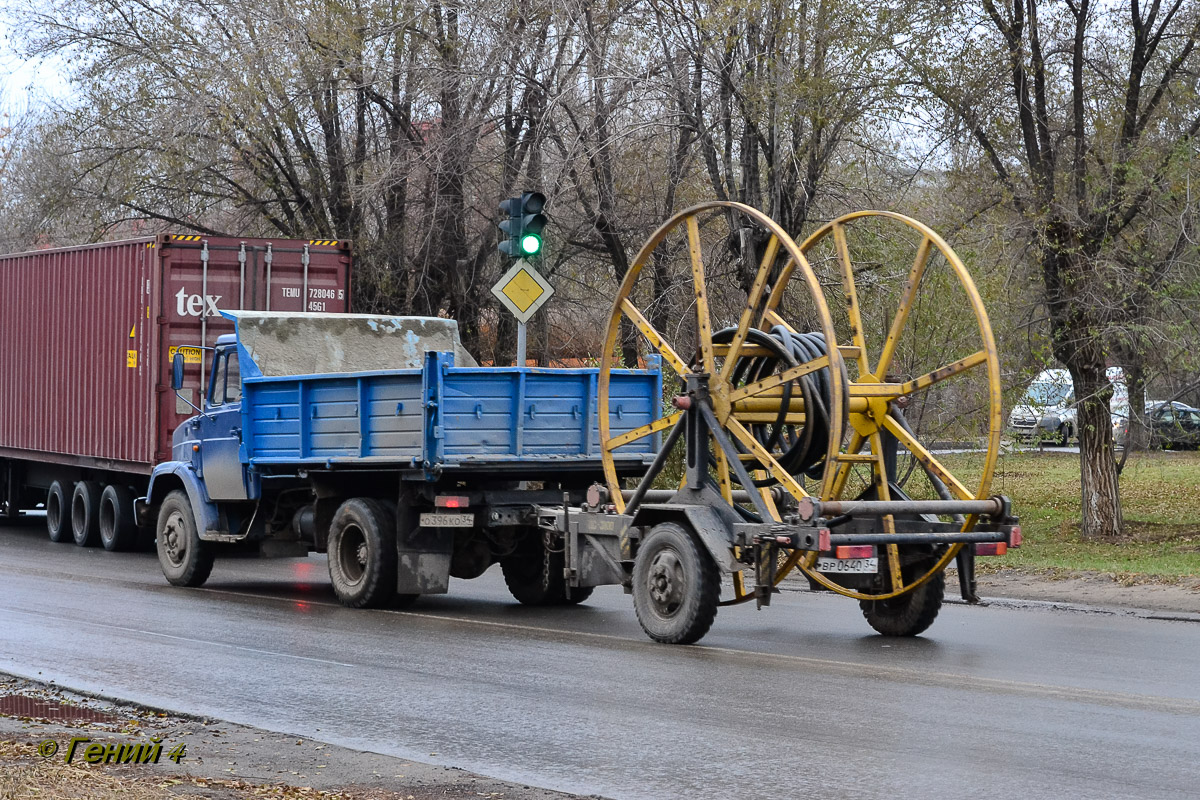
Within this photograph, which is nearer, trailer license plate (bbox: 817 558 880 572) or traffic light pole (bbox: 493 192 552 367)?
trailer license plate (bbox: 817 558 880 572)

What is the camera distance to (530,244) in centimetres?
1630

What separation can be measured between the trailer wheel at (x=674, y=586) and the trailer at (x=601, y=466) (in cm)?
2

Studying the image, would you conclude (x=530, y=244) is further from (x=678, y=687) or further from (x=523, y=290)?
(x=678, y=687)

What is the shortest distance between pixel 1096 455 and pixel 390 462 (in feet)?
36.8

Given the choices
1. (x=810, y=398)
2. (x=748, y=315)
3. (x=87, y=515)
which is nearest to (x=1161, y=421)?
(x=810, y=398)

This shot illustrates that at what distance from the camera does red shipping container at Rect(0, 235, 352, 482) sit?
755 inches

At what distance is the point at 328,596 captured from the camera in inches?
602

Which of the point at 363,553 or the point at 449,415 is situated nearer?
the point at 449,415

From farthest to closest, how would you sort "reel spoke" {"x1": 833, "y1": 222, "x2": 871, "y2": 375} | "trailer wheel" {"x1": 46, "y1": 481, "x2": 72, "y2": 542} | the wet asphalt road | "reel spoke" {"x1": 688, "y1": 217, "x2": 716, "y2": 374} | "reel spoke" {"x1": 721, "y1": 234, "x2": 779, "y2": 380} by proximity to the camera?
"trailer wheel" {"x1": 46, "y1": 481, "x2": 72, "y2": 542}, "reel spoke" {"x1": 833, "y1": 222, "x2": 871, "y2": 375}, "reel spoke" {"x1": 688, "y1": 217, "x2": 716, "y2": 374}, "reel spoke" {"x1": 721, "y1": 234, "x2": 779, "y2": 380}, the wet asphalt road

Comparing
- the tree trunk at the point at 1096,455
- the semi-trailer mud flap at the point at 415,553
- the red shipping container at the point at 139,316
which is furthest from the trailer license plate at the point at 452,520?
the tree trunk at the point at 1096,455

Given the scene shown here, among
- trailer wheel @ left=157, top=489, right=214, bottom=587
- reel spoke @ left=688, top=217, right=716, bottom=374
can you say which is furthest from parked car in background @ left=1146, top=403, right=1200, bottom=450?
trailer wheel @ left=157, top=489, right=214, bottom=587

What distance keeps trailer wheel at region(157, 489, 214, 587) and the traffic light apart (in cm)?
418

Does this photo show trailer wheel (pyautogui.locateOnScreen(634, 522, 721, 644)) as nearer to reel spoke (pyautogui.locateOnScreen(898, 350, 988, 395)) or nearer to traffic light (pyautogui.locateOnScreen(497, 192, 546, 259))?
reel spoke (pyautogui.locateOnScreen(898, 350, 988, 395))

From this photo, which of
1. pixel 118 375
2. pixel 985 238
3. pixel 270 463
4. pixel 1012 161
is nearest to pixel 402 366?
pixel 270 463
